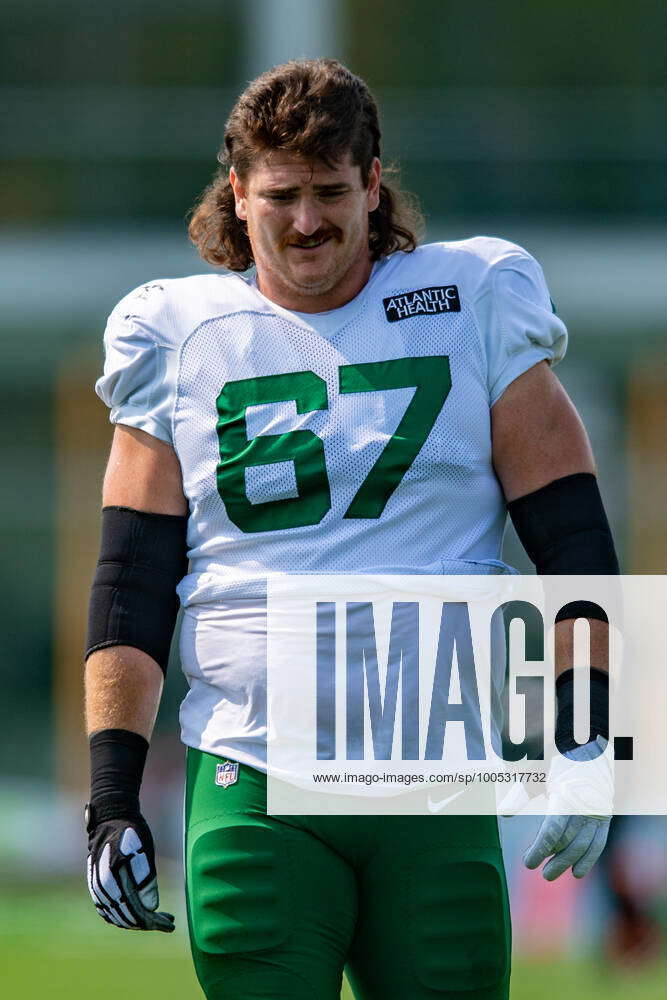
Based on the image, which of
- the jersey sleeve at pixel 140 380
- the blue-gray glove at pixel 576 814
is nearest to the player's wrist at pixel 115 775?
the jersey sleeve at pixel 140 380

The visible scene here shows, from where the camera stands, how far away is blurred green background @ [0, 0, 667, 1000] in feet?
29.4

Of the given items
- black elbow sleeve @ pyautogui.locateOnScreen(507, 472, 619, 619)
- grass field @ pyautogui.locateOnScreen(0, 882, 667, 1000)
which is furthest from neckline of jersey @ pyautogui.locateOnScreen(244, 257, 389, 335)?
grass field @ pyautogui.locateOnScreen(0, 882, 667, 1000)

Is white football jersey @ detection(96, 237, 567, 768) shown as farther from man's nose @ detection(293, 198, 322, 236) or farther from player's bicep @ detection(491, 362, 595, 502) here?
man's nose @ detection(293, 198, 322, 236)

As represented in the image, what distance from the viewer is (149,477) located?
8.22 feet

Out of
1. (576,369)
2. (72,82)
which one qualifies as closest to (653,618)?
(576,369)

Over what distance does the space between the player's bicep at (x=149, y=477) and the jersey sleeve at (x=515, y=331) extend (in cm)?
49

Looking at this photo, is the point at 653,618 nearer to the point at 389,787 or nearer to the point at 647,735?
the point at 647,735

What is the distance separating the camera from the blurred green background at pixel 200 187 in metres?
8.95

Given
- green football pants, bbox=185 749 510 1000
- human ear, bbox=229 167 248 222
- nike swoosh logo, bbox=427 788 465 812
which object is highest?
human ear, bbox=229 167 248 222

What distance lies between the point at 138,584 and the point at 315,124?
73 centimetres

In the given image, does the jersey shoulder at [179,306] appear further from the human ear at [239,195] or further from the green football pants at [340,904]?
the green football pants at [340,904]

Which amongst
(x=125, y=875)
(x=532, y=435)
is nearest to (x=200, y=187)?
(x=532, y=435)

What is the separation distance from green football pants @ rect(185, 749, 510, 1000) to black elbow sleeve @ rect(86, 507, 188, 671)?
27 cm

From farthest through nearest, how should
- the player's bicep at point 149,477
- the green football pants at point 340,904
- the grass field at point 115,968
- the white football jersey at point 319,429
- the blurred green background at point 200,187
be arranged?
the blurred green background at point 200,187
the grass field at point 115,968
the player's bicep at point 149,477
the white football jersey at point 319,429
the green football pants at point 340,904
